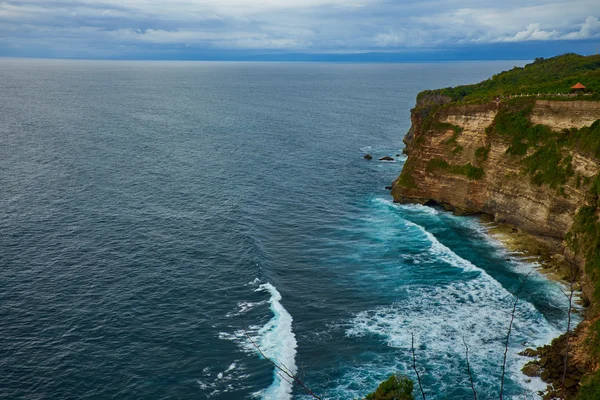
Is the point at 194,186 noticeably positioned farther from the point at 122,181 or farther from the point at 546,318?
the point at 546,318

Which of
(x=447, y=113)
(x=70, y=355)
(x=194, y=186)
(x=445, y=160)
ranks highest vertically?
(x=447, y=113)

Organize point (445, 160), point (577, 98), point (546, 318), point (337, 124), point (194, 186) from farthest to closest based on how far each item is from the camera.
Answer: point (337, 124) < point (194, 186) < point (445, 160) < point (577, 98) < point (546, 318)

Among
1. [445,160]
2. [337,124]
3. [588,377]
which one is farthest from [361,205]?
[337,124]

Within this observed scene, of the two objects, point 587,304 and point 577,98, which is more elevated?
point 577,98

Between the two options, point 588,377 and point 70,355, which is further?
point 70,355

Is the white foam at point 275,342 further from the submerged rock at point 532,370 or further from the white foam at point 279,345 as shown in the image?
the submerged rock at point 532,370

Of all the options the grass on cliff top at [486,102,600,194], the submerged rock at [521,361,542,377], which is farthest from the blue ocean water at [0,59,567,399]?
the grass on cliff top at [486,102,600,194]

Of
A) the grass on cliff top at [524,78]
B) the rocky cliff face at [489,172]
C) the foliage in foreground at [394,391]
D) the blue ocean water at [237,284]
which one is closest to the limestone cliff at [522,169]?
the rocky cliff face at [489,172]
